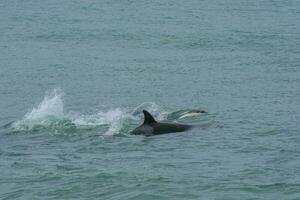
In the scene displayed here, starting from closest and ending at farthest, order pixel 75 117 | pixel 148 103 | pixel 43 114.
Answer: pixel 75 117
pixel 43 114
pixel 148 103

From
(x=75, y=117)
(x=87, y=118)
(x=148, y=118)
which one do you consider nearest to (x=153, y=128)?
(x=148, y=118)

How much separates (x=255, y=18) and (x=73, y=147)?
35816 mm

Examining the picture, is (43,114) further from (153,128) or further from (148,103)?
(153,128)

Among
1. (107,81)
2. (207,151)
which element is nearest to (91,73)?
(107,81)

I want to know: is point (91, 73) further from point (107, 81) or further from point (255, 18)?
point (255, 18)

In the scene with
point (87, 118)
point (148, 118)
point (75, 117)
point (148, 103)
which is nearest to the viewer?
point (148, 118)

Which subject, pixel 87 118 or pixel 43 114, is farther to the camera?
pixel 43 114

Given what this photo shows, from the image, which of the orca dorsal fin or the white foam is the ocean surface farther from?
the orca dorsal fin

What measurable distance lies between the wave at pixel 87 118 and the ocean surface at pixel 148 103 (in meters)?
0.07

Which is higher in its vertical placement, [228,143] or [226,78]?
[226,78]

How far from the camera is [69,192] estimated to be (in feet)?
63.2

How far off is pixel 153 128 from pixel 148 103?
5.25 metres

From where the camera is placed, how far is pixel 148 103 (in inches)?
1190

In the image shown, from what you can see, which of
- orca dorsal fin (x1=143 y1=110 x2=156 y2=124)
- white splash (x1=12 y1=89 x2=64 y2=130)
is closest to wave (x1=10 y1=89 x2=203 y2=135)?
white splash (x1=12 y1=89 x2=64 y2=130)
